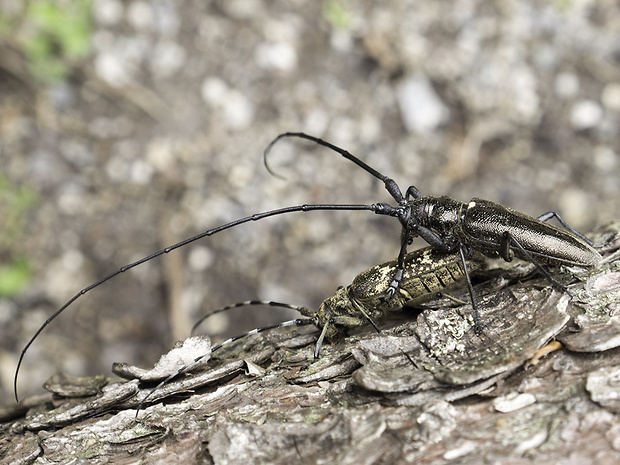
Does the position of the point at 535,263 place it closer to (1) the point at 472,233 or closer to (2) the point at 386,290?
(1) the point at 472,233

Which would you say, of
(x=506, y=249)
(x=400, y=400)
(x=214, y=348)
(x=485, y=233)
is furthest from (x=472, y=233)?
(x=214, y=348)

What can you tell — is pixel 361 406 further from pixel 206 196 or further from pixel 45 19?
pixel 45 19

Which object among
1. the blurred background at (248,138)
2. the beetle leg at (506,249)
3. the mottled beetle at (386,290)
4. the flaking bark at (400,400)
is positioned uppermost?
the blurred background at (248,138)

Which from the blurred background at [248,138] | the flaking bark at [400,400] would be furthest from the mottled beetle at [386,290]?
the blurred background at [248,138]

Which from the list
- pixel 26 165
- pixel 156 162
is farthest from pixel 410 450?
pixel 26 165

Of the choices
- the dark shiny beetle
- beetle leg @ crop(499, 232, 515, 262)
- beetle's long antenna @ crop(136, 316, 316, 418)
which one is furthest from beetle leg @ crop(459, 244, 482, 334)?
beetle's long antenna @ crop(136, 316, 316, 418)

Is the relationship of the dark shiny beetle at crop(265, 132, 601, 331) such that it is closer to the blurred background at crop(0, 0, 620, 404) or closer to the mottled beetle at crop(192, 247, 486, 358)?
the mottled beetle at crop(192, 247, 486, 358)

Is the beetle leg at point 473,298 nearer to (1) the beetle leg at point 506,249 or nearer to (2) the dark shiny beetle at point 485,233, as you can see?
(2) the dark shiny beetle at point 485,233
